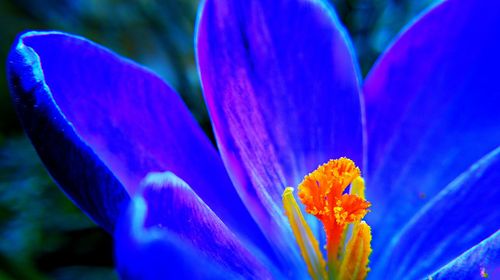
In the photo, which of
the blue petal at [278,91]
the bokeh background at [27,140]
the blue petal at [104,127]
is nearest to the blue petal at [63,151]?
the blue petal at [104,127]

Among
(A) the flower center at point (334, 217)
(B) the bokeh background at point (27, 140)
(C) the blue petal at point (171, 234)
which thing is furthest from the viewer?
(B) the bokeh background at point (27, 140)

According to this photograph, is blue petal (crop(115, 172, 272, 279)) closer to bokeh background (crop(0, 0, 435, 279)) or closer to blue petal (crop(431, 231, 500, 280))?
blue petal (crop(431, 231, 500, 280))

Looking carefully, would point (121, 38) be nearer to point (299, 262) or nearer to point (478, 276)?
point (299, 262)

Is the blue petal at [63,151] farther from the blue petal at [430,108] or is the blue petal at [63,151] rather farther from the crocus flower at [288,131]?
the blue petal at [430,108]

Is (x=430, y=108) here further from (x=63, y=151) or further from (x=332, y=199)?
(x=63, y=151)

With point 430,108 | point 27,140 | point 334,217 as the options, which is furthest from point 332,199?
point 27,140
